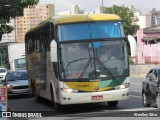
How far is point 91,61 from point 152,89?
2.29 m

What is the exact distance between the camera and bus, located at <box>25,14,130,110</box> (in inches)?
650

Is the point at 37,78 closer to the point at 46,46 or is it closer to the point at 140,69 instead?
the point at 46,46

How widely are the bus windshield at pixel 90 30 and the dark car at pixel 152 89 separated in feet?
5.81

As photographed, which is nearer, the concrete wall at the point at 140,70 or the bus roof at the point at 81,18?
→ the bus roof at the point at 81,18

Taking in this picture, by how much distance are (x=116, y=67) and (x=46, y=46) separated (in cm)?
322

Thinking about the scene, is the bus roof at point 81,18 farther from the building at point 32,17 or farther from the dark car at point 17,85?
the building at point 32,17

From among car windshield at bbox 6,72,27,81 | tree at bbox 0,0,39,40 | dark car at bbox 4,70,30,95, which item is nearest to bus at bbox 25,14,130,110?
tree at bbox 0,0,39,40

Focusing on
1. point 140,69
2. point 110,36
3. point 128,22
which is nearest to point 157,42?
point 140,69

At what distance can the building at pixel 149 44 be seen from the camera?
217 feet

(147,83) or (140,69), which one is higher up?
(147,83)

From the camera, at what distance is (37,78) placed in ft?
72.9

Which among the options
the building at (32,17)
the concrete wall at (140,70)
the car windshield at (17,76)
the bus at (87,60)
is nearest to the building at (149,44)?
the concrete wall at (140,70)

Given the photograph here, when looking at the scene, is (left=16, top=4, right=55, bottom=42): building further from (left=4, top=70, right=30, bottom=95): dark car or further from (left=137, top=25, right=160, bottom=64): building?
(left=4, top=70, right=30, bottom=95): dark car

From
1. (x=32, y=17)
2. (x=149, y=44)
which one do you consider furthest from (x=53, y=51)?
(x=32, y=17)
